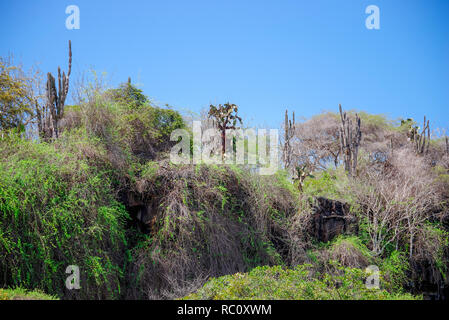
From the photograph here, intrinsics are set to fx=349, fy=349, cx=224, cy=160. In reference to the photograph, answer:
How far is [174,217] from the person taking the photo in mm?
7637

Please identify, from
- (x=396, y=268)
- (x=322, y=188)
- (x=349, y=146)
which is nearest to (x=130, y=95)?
(x=322, y=188)

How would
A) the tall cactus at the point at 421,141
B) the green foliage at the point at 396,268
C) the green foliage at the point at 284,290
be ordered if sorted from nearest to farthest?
the green foliage at the point at 284,290, the green foliage at the point at 396,268, the tall cactus at the point at 421,141

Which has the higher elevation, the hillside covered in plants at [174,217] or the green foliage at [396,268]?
the hillside covered in plants at [174,217]

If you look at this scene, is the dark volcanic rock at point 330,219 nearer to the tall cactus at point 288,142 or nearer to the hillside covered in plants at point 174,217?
the hillside covered in plants at point 174,217

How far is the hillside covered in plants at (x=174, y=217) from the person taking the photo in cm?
615

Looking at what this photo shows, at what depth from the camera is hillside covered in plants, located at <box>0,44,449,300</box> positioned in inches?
242

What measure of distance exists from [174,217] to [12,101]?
8.85 meters

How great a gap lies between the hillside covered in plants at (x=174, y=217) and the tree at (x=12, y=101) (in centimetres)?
5

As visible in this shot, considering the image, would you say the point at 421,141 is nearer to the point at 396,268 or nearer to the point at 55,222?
the point at 396,268

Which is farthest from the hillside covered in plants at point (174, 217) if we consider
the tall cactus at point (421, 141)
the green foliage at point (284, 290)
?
the tall cactus at point (421, 141)

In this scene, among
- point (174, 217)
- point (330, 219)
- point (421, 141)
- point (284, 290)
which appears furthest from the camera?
point (421, 141)

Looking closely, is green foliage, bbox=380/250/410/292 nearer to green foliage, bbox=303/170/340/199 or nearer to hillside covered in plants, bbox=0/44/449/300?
hillside covered in plants, bbox=0/44/449/300

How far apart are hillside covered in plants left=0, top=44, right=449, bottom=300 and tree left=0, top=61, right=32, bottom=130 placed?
0.05m
